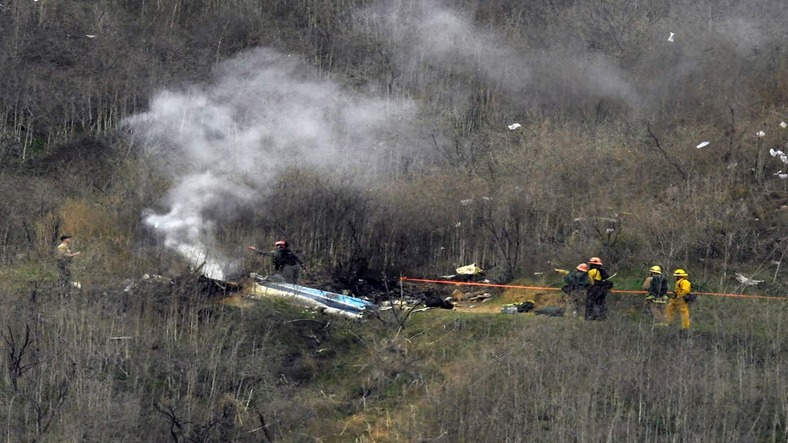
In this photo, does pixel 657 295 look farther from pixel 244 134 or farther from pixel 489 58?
pixel 489 58

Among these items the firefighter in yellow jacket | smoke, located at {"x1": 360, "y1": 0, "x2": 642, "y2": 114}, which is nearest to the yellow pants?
the firefighter in yellow jacket

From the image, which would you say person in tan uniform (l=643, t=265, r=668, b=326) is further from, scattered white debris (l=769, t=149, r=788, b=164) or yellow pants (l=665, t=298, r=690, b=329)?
scattered white debris (l=769, t=149, r=788, b=164)

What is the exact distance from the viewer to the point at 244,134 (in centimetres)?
2683

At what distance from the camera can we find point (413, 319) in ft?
67.5

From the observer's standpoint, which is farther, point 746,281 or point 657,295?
point 746,281

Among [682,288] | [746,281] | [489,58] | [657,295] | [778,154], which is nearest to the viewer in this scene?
[682,288]

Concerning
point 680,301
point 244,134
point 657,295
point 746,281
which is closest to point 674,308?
point 680,301

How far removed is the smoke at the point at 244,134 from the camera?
2359 centimetres

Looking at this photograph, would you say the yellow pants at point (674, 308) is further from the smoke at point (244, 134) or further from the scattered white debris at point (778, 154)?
the smoke at point (244, 134)

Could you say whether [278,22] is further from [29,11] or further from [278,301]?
[278,301]

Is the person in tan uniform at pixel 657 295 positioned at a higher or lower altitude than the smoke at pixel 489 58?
lower

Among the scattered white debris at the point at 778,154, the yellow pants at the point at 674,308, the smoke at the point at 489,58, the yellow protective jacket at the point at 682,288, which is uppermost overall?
the smoke at the point at 489,58

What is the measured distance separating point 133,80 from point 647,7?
11529 millimetres

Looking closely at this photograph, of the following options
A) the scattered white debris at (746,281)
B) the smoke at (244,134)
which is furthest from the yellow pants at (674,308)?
the smoke at (244,134)
